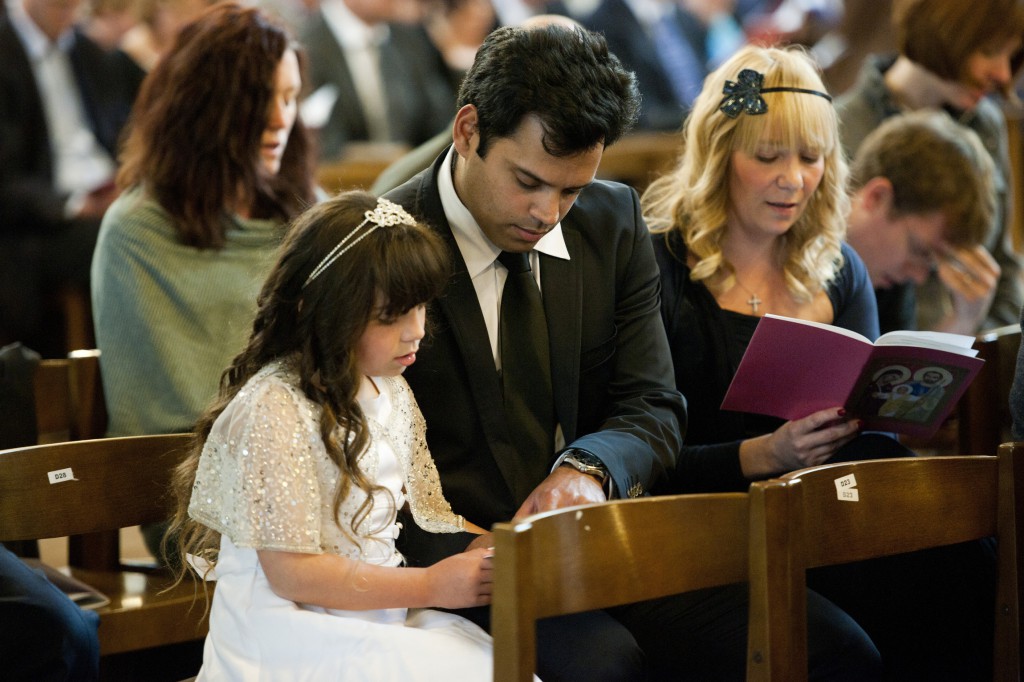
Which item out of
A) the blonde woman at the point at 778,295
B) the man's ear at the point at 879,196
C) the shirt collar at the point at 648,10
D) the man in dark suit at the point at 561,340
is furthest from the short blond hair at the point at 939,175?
the shirt collar at the point at 648,10

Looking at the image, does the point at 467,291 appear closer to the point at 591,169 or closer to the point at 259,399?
the point at 591,169

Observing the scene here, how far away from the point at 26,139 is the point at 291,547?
3.59 meters

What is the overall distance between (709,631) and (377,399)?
2.22 ft

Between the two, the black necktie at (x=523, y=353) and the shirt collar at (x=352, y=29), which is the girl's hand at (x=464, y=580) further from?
the shirt collar at (x=352, y=29)

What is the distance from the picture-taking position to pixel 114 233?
2.80 m

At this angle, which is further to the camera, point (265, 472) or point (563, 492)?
point (563, 492)

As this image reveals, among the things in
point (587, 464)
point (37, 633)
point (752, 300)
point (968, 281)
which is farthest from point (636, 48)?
point (37, 633)

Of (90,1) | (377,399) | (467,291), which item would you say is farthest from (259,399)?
(90,1)

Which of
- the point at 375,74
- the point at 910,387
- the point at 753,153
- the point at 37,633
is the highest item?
the point at 375,74

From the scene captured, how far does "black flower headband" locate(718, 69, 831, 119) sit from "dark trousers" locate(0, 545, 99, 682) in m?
1.59

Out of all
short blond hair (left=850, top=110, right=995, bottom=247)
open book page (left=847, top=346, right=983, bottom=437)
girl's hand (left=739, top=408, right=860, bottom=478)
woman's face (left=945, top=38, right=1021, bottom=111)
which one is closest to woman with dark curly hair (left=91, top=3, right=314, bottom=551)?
girl's hand (left=739, top=408, right=860, bottom=478)

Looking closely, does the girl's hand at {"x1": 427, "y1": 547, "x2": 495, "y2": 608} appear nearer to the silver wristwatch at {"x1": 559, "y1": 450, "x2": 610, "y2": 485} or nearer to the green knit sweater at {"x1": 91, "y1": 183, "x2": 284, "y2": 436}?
the silver wristwatch at {"x1": 559, "y1": 450, "x2": 610, "y2": 485}

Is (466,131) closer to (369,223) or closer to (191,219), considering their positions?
(369,223)

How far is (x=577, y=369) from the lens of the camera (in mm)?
2117
